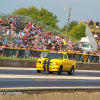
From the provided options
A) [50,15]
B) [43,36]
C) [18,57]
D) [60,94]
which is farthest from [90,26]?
[50,15]

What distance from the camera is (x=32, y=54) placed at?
27438 mm

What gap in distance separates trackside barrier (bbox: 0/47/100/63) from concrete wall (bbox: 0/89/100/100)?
18744 mm

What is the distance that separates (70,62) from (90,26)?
24.9 meters

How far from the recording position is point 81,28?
112 metres

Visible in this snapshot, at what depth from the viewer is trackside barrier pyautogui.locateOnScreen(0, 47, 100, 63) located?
2611 centimetres

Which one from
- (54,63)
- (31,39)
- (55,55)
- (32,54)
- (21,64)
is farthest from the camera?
(31,39)

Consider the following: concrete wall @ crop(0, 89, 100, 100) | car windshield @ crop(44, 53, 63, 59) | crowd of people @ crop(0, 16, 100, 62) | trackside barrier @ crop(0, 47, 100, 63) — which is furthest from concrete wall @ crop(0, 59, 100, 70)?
concrete wall @ crop(0, 89, 100, 100)

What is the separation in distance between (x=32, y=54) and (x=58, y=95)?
20.2m

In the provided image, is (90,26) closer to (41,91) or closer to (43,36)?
(43,36)

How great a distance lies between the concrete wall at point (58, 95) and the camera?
269 inches

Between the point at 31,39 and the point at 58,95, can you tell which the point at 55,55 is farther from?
the point at 31,39

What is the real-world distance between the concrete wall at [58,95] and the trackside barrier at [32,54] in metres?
18.7

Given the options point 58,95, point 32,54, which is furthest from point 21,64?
point 58,95

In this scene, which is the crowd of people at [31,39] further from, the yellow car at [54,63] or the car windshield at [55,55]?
the yellow car at [54,63]
